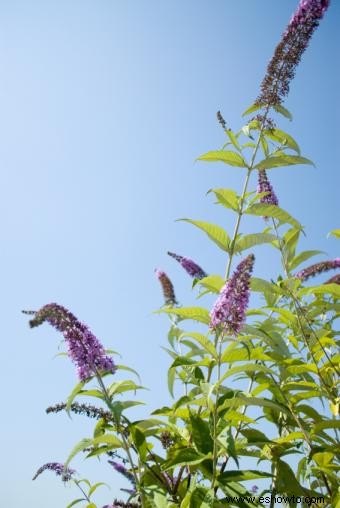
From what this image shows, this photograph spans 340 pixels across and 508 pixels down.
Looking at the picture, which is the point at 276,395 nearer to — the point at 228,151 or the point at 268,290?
the point at 268,290

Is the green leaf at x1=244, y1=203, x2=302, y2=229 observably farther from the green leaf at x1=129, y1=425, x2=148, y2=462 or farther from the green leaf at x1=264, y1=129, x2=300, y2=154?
the green leaf at x1=129, y1=425, x2=148, y2=462

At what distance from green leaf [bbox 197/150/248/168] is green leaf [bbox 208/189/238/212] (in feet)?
1.07

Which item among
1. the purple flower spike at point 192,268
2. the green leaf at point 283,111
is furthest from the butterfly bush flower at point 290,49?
the purple flower spike at point 192,268

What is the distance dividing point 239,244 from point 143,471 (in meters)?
1.74

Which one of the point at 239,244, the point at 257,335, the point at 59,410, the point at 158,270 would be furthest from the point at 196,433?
the point at 158,270

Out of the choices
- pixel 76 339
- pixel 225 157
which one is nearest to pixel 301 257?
pixel 225 157

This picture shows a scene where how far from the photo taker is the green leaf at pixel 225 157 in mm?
3660

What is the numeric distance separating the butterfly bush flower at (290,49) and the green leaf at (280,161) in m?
0.53

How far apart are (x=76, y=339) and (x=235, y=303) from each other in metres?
1.03

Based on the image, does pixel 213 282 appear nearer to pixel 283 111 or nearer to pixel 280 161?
pixel 280 161

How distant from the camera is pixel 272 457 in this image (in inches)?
124

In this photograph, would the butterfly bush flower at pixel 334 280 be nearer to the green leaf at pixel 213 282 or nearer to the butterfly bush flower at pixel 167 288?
the green leaf at pixel 213 282

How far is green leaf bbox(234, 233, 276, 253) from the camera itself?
338 centimetres

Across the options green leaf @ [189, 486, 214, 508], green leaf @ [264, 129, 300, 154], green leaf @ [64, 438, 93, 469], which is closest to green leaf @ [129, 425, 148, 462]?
green leaf @ [64, 438, 93, 469]
